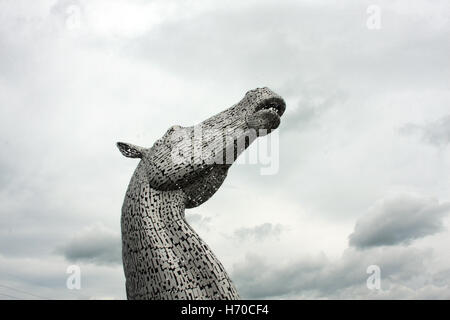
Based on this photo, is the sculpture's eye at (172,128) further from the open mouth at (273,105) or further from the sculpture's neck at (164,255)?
the open mouth at (273,105)

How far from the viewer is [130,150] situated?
27.6ft

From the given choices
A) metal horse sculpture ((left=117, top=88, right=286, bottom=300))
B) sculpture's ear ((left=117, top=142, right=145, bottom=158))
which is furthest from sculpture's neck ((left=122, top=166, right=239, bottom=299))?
sculpture's ear ((left=117, top=142, right=145, bottom=158))

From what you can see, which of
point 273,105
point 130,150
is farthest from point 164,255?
point 273,105

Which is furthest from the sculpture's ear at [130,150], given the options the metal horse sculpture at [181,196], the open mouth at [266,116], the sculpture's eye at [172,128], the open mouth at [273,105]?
the open mouth at [273,105]

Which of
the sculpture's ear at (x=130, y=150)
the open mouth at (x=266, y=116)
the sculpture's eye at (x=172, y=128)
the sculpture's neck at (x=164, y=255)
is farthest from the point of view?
the sculpture's ear at (x=130, y=150)

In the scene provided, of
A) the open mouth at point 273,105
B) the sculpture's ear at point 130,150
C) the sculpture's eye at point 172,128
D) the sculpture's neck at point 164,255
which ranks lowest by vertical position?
the sculpture's neck at point 164,255

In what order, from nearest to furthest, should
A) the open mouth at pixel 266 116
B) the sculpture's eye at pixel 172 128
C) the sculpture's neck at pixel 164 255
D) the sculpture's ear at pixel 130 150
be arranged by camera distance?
the sculpture's neck at pixel 164 255 < the open mouth at pixel 266 116 < the sculpture's eye at pixel 172 128 < the sculpture's ear at pixel 130 150

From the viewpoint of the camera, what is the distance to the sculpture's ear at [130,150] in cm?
837

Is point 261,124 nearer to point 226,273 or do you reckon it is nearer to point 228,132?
point 228,132

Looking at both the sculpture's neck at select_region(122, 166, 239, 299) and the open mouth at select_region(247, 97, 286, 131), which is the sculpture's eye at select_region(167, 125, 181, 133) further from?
the open mouth at select_region(247, 97, 286, 131)

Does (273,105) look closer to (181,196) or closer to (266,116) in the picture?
(266,116)

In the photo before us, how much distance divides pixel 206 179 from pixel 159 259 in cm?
156

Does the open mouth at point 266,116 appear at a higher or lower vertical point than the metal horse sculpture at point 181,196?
higher
